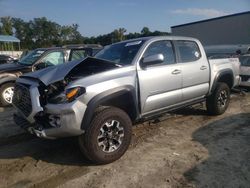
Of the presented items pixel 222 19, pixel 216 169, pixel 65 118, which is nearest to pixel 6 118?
pixel 65 118

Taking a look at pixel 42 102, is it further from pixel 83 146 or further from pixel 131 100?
pixel 131 100

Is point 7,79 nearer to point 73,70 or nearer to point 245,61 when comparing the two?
point 73,70

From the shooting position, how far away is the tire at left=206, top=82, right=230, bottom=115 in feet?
22.4

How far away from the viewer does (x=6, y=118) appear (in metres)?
7.36

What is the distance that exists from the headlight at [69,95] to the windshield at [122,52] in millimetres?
1189

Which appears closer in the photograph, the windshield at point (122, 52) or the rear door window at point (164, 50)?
the windshield at point (122, 52)

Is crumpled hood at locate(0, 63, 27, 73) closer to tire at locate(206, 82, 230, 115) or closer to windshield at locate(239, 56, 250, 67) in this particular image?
tire at locate(206, 82, 230, 115)

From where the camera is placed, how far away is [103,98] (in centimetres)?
439

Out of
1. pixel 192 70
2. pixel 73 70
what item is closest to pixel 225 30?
pixel 192 70

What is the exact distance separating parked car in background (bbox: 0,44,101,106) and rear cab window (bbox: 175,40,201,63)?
4479mm

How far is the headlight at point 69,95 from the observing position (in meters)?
4.20

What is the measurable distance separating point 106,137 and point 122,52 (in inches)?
69.1

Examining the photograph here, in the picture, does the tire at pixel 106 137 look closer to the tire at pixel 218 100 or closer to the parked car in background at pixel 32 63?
the tire at pixel 218 100

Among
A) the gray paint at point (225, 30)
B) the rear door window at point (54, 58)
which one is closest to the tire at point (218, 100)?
the rear door window at point (54, 58)
